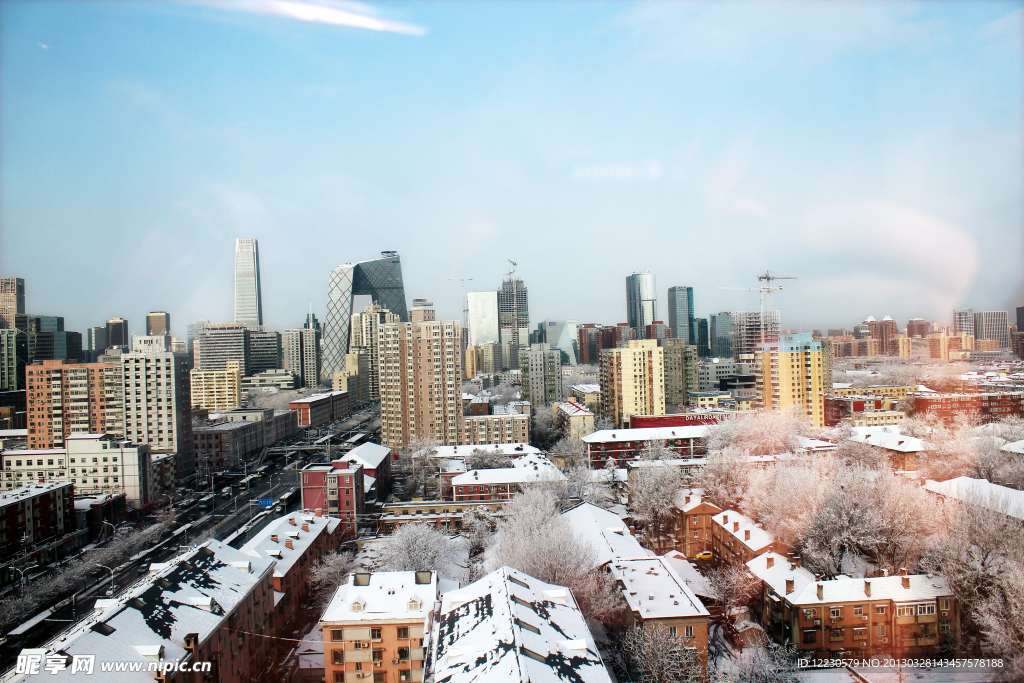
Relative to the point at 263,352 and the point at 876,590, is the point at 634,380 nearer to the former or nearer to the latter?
the point at 263,352

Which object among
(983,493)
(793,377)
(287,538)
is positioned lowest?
(287,538)

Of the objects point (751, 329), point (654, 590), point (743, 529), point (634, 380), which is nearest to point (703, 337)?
point (751, 329)

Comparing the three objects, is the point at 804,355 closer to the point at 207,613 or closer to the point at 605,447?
the point at 605,447

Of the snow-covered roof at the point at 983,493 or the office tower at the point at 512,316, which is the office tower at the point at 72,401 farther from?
the snow-covered roof at the point at 983,493

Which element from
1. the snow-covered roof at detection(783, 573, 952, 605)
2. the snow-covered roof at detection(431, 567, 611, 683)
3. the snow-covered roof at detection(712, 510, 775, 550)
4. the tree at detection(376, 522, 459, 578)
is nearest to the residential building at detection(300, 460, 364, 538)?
the tree at detection(376, 522, 459, 578)

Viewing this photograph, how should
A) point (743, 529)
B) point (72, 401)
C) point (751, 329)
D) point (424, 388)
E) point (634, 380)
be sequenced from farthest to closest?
point (634, 380) < point (424, 388) < point (72, 401) < point (751, 329) < point (743, 529)

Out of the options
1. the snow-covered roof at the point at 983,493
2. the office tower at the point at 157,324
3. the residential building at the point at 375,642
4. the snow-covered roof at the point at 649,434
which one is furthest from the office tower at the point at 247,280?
the snow-covered roof at the point at 983,493

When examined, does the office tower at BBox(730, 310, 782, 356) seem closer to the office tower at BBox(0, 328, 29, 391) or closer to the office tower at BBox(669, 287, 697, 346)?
the office tower at BBox(669, 287, 697, 346)
